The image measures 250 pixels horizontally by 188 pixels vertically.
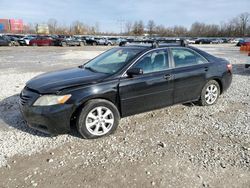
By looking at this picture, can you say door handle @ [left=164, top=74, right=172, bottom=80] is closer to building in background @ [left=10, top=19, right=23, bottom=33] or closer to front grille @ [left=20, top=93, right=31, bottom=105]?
front grille @ [left=20, top=93, right=31, bottom=105]

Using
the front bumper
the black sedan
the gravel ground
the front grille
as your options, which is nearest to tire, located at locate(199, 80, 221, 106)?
the black sedan

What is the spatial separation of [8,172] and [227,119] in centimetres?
405

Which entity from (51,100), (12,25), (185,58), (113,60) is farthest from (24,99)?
(12,25)

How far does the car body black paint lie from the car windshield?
139mm

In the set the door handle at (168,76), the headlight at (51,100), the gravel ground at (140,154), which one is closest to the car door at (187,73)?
the door handle at (168,76)

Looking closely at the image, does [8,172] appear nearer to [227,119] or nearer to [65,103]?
[65,103]

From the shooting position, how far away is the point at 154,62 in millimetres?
4457

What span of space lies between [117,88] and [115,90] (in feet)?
0.17

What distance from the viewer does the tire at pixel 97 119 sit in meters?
3.70

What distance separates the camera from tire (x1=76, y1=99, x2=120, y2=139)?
3.70 meters

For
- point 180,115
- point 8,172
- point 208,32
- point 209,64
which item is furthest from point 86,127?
point 208,32

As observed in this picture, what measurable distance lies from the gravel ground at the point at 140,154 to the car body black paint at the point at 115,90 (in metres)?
0.35

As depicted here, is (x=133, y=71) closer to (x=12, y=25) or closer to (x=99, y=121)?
(x=99, y=121)

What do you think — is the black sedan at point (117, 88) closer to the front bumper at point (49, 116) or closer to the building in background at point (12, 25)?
the front bumper at point (49, 116)
